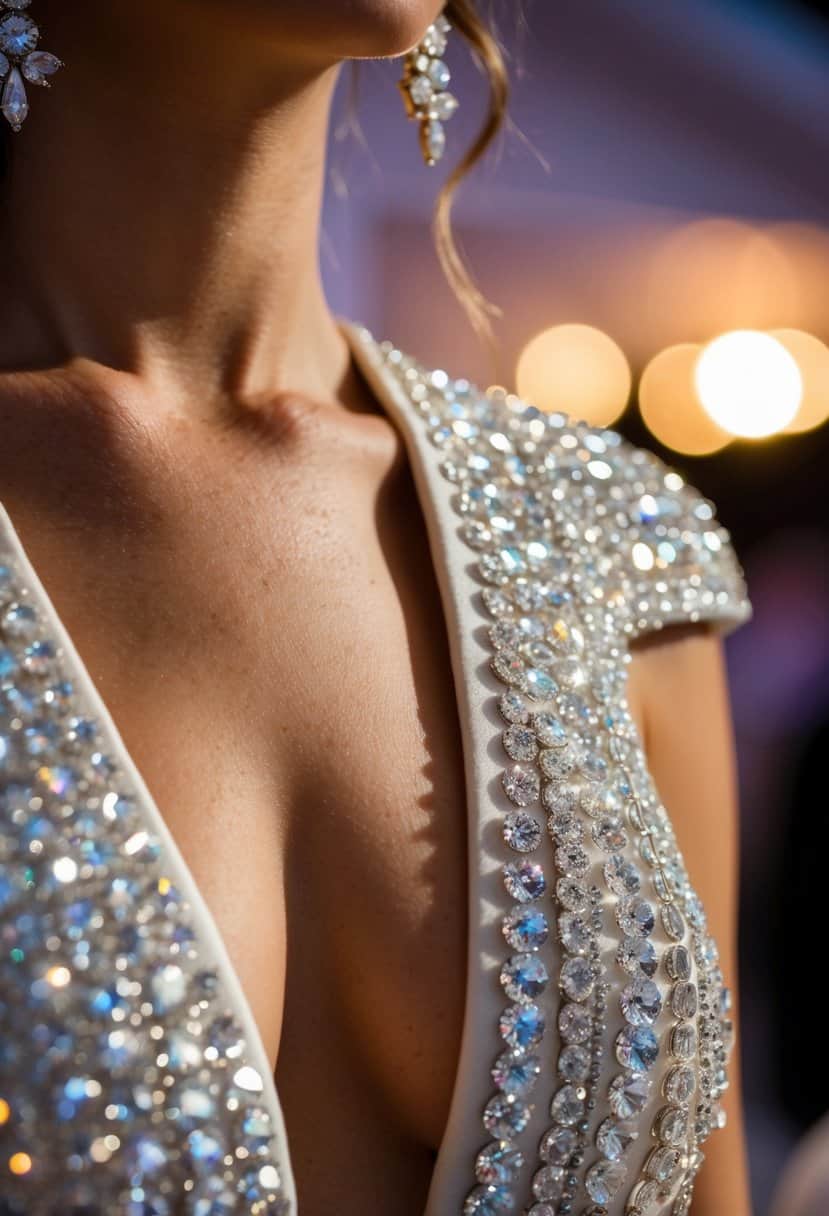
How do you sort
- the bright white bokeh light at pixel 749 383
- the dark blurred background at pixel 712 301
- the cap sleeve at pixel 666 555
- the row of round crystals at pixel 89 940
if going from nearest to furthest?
the row of round crystals at pixel 89 940
the cap sleeve at pixel 666 555
the dark blurred background at pixel 712 301
the bright white bokeh light at pixel 749 383

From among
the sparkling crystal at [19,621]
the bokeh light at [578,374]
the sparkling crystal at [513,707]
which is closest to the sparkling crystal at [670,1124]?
the sparkling crystal at [513,707]

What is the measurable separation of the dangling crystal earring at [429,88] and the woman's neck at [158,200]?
0.29ft

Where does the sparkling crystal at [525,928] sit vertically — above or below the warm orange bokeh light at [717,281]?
below

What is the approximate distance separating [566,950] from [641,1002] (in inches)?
2.0

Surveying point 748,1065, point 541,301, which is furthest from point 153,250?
point 748,1065

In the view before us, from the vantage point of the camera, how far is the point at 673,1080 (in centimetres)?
69

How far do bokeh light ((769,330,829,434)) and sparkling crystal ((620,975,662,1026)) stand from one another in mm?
2664

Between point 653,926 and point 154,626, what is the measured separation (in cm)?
30

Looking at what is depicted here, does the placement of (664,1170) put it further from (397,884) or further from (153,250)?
(153,250)

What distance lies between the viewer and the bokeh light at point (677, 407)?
10.4 ft

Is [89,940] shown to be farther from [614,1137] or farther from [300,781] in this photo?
[614,1137]

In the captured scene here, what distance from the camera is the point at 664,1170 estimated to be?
695mm

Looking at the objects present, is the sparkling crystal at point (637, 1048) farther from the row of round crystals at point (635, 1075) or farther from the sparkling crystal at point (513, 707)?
the sparkling crystal at point (513, 707)

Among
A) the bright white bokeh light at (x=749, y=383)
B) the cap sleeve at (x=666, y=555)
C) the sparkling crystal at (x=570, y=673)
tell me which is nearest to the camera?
the sparkling crystal at (x=570, y=673)
